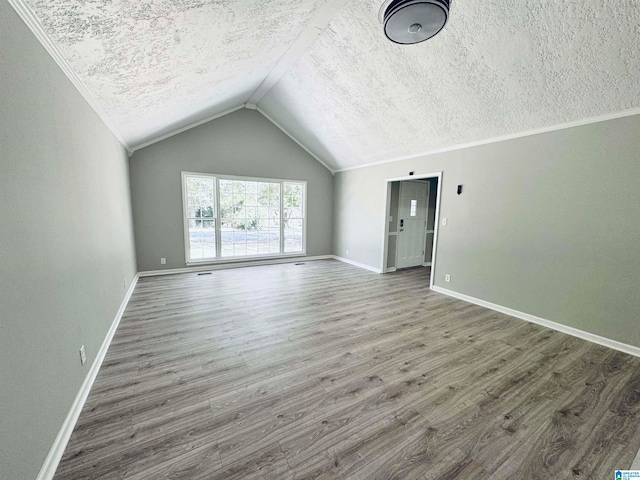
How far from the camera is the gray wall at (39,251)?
3.61 feet

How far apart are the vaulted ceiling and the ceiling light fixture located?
79 cm

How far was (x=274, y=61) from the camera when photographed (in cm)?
371

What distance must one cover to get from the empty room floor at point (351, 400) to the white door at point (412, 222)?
2789 millimetres

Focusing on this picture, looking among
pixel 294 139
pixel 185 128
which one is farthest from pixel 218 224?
pixel 294 139

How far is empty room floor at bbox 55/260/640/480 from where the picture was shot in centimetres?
143

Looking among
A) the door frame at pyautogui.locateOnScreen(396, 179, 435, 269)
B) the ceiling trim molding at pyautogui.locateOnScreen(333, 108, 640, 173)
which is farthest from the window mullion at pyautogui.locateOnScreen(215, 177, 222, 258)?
the ceiling trim molding at pyautogui.locateOnScreen(333, 108, 640, 173)

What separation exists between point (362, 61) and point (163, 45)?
2343 millimetres

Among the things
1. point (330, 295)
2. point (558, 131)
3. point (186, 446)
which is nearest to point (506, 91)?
point (558, 131)

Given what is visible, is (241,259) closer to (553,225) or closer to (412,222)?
(412,222)

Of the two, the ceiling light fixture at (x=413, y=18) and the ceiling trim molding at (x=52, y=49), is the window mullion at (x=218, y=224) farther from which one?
the ceiling light fixture at (x=413, y=18)

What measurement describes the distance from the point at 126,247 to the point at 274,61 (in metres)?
3.54

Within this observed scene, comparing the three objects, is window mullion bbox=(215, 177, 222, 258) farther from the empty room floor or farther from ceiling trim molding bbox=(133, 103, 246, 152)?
the empty room floor

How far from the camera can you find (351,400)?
1.90 meters

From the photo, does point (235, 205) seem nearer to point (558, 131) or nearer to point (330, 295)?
point (330, 295)
